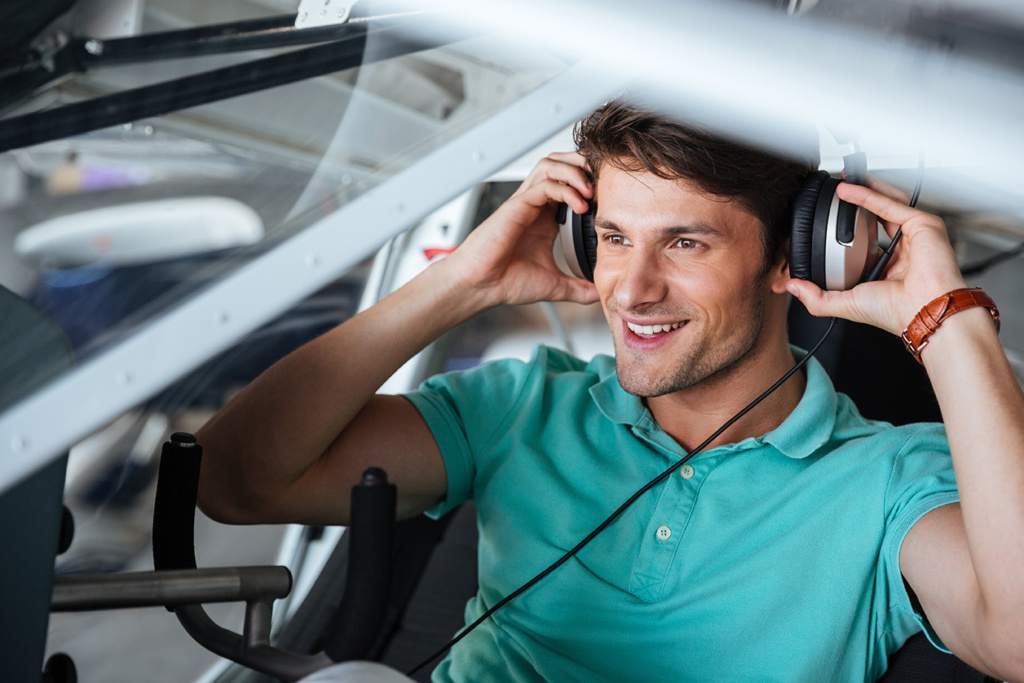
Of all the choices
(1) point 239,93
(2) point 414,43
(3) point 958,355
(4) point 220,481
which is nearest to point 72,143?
(1) point 239,93

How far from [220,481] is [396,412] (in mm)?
252

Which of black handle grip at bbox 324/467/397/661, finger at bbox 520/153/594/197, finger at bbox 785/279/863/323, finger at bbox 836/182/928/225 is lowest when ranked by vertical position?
black handle grip at bbox 324/467/397/661

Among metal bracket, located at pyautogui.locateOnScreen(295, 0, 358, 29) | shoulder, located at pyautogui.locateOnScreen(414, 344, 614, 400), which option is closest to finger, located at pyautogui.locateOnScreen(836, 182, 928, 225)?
shoulder, located at pyautogui.locateOnScreen(414, 344, 614, 400)

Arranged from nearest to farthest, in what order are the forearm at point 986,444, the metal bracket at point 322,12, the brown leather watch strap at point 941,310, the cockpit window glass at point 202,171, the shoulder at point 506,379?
the cockpit window glass at point 202,171, the metal bracket at point 322,12, the forearm at point 986,444, the brown leather watch strap at point 941,310, the shoulder at point 506,379

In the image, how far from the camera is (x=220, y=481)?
1053mm

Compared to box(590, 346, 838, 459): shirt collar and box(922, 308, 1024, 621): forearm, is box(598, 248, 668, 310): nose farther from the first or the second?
box(922, 308, 1024, 621): forearm

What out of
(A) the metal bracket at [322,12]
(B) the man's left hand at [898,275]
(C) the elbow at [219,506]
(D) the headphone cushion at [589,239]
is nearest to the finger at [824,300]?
(B) the man's left hand at [898,275]

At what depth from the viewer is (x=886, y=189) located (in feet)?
3.40

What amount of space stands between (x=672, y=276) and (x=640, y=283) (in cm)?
5

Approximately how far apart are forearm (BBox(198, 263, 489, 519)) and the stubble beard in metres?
0.27

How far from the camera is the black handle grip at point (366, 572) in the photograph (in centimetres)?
59

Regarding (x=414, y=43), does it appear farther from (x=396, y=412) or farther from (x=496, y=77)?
(x=396, y=412)

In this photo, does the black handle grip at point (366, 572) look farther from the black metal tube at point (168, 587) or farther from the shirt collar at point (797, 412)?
the shirt collar at point (797, 412)

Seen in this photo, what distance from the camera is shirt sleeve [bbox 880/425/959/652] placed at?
960 millimetres
